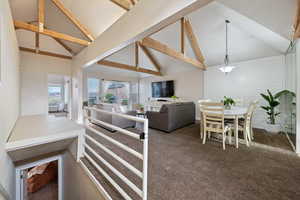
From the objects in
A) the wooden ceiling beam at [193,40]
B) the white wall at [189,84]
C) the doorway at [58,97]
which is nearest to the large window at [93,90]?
the white wall at [189,84]

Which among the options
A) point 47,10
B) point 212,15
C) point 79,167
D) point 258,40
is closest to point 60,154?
point 79,167

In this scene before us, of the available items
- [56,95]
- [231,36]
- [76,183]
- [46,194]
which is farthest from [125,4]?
[56,95]

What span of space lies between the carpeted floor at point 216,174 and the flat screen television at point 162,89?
13.7ft

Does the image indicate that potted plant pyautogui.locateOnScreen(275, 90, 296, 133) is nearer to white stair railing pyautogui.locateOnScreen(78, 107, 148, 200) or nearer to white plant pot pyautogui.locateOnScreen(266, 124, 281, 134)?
white plant pot pyautogui.locateOnScreen(266, 124, 281, 134)

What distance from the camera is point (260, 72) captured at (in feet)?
12.9

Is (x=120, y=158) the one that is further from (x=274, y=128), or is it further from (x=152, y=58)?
(x=152, y=58)

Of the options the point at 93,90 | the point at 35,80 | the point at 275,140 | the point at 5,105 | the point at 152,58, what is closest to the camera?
the point at 5,105

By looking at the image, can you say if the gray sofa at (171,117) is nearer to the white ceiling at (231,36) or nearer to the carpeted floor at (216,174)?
the carpeted floor at (216,174)

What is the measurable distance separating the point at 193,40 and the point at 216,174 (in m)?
4.26

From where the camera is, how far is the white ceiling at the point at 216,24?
2.32 metres

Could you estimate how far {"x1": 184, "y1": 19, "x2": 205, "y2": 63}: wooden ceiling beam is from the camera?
3986 millimetres

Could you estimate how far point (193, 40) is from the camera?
4.38m

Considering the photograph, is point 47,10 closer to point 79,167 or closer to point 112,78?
point 112,78

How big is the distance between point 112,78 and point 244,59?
602 centimetres
